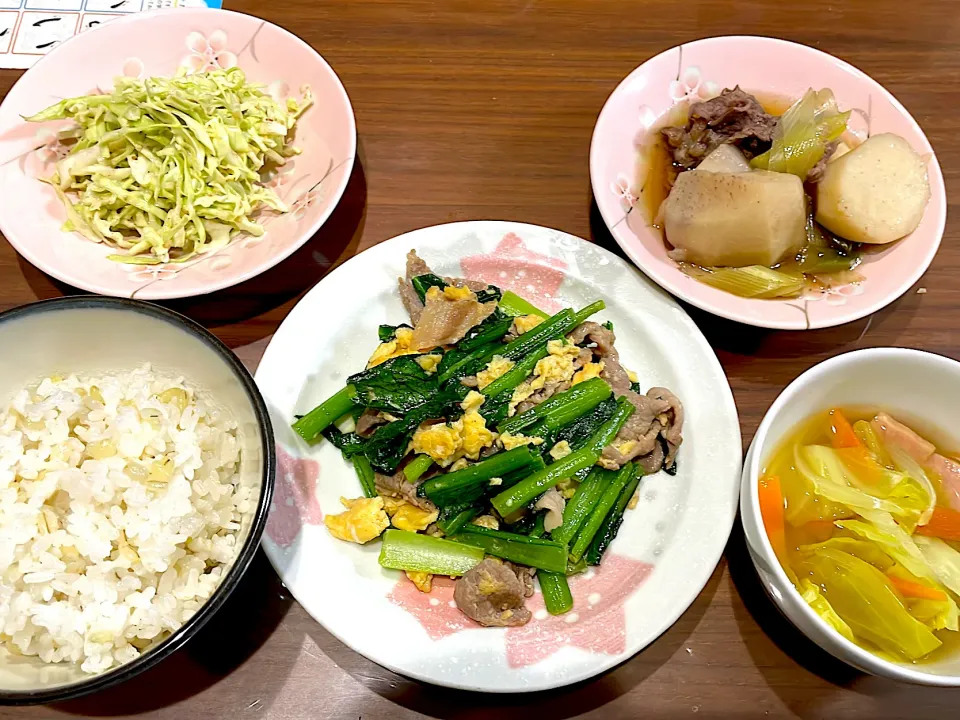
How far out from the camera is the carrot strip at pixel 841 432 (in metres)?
1.70

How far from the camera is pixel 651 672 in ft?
5.62

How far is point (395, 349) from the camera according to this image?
1.99 meters

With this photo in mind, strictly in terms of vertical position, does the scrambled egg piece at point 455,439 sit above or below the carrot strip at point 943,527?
below

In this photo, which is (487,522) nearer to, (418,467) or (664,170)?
(418,467)

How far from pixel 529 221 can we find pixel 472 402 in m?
0.77

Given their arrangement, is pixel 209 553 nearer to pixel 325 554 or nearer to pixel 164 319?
pixel 325 554

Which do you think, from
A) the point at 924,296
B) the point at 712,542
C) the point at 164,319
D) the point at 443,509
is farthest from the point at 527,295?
the point at 924,296

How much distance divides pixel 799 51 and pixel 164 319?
2.22 meters

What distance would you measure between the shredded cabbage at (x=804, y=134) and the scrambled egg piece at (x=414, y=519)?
4.93 feet

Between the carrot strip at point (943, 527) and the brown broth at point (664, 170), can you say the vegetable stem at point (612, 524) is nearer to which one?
the carrot strip at point (943, 527)

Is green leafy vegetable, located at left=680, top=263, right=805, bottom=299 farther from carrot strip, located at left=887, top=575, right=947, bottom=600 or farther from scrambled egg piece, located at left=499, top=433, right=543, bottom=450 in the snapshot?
carrot strip, located at left=887, top=575, right=947, bottom=600

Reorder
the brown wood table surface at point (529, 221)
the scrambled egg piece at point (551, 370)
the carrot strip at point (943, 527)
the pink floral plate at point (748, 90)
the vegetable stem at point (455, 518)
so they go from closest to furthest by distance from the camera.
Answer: the carrot strip at point (943, 527) → the brown wood table surface at point (529, 221) → the vegetable stem at point (455, 518) → the scrambled egg piece at point (551, 370) → the pink floral plate at point (748, 90)

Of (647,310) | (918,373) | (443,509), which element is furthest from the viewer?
(647,310)

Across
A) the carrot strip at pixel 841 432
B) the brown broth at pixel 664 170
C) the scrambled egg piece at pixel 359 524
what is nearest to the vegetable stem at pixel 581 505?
the scrambled egg piece at pixel 359 524
